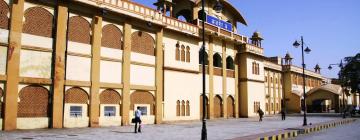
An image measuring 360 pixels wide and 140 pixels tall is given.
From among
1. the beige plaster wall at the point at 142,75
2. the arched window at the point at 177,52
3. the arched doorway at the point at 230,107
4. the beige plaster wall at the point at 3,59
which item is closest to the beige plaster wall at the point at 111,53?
the beige plaster wall at the point at 142,75

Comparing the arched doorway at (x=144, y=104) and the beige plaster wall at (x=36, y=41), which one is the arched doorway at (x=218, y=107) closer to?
the arched doorway at (x=144, y=104)

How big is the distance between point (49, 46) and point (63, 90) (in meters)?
2.66

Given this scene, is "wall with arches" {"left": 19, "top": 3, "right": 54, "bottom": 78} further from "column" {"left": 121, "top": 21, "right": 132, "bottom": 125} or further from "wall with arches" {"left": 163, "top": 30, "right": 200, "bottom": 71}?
"wall with arches" {"left": 163, "top": 30, "right": 200, "bottom": 71}

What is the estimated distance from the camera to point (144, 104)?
87.2ft

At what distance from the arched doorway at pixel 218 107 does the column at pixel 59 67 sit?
18.8 m

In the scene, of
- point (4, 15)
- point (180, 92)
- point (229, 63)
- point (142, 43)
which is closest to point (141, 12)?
point (142, 43)

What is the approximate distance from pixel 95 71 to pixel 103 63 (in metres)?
0.99

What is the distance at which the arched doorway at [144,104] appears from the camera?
2584 cm

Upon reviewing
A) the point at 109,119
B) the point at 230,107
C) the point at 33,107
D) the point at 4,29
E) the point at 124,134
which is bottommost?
the point at 124,134

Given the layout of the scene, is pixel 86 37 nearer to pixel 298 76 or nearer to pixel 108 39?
pixel 108 39

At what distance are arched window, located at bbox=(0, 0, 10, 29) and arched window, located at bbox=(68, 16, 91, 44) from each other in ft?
12.4

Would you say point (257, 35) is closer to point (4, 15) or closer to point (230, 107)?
point (230, 107)

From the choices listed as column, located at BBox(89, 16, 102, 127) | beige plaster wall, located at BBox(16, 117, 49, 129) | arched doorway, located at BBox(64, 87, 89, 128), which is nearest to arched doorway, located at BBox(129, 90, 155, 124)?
column, located at BBox(89, 16, 102, 127)

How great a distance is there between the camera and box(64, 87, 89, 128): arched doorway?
21266 mm
